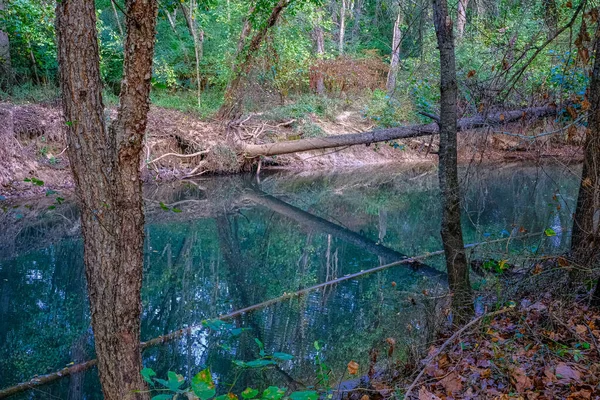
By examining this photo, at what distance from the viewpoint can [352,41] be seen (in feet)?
93.0

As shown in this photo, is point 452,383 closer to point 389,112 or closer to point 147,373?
point 147,373

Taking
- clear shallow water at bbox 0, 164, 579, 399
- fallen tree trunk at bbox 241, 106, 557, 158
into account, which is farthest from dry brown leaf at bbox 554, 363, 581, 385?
fallen tree trunk at bbox 241, 106, 557, 158

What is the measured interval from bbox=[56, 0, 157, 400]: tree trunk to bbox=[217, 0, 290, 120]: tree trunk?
12463mm

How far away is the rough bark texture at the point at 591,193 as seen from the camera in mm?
4191

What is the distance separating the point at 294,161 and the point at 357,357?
1354 cm

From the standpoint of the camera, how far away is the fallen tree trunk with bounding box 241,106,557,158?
6477mm

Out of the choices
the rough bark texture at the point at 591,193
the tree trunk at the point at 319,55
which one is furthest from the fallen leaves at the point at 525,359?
the tree trunk at the point at 319,55

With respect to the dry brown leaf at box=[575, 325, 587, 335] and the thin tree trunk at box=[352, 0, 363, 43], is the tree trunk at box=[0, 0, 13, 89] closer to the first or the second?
the dry brown leaf at box=[575, 325, 587, 335]

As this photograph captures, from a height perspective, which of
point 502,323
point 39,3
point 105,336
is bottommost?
point 502,323

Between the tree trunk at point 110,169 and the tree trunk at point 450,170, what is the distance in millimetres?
2606

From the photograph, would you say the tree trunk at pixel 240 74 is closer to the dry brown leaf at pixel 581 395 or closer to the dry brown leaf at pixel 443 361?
the dry brown leaf at pixel 443 361

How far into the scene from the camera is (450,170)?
461cm

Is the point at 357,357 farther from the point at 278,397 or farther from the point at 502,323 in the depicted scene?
the point at 278,397

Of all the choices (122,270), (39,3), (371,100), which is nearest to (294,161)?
(371,100)
